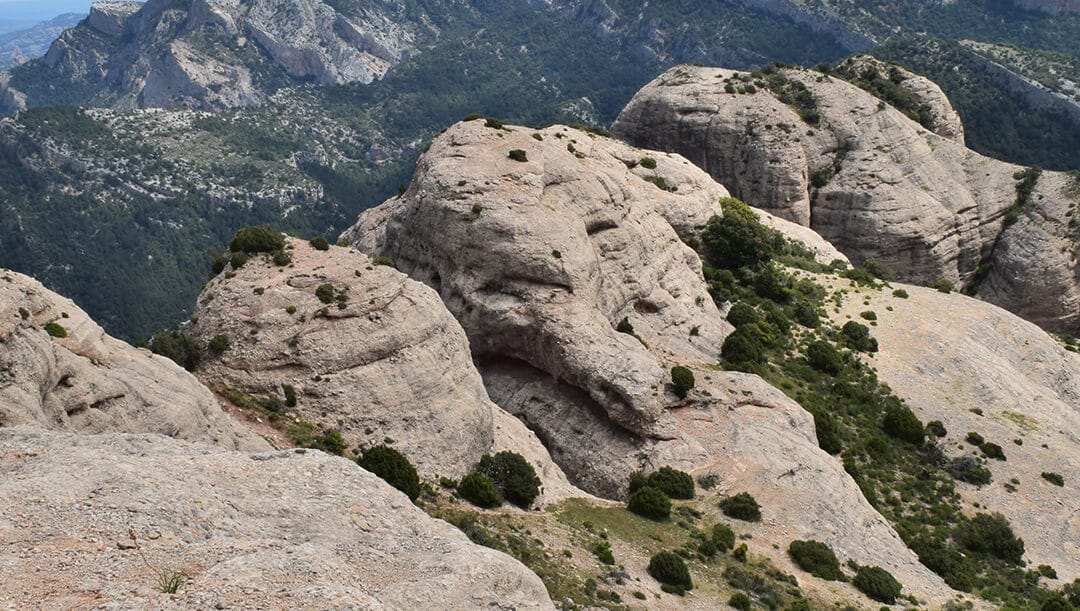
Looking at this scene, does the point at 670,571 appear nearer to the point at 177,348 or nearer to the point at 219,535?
the point at 219,535

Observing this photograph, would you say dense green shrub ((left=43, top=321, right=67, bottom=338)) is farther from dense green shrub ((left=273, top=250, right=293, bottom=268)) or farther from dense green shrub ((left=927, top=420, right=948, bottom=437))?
dense green shrub ((left=927, top=420, right=948, bottom=437))

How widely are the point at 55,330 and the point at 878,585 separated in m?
35.1

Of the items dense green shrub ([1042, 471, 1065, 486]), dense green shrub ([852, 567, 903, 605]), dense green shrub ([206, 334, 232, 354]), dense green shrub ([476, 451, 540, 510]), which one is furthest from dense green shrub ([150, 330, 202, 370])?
dense green shrub ([1042, 471, 1065, 486])

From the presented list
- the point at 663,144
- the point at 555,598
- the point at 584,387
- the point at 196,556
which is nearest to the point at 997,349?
the point at 584,387

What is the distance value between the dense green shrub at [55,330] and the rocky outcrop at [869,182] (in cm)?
7917

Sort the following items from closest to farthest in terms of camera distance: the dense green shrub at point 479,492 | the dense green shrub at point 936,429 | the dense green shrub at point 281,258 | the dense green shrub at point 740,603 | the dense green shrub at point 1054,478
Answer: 1. the dense green shrub at point 740,603
2. the dense green shrub at point 479,492
3. the dense green shrub at point 281,258
4. the dense green shrub at point 1054,478
5. the dense green shrub at point 936,429

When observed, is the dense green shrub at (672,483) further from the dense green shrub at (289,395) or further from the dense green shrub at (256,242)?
the dense green shrub at (256,242)

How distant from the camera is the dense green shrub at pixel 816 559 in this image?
3850 cm

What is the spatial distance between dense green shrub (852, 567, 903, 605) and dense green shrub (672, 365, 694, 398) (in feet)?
44.6

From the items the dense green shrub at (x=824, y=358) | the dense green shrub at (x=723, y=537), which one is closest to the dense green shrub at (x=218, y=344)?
the dense green shrub at (x=723, y=537)

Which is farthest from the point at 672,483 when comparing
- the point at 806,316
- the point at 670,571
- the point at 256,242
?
the point at 806,316

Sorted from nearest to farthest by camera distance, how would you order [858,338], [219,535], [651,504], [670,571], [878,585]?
[219,535], [670,571], [878,585], [651,504], [858,338]

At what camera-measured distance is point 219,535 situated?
19.8 metres

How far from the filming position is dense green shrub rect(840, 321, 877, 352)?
63.8 metres
